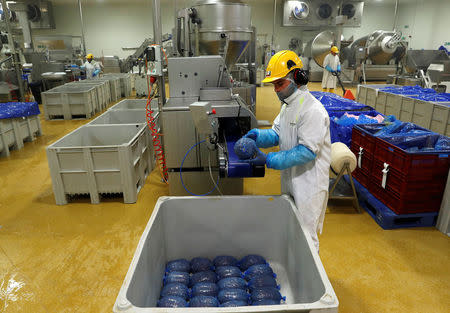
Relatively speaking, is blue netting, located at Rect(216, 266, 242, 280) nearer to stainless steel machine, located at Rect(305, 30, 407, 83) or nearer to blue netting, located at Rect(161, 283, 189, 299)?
blue netting, located at Rect(161, 283, 189, 299)

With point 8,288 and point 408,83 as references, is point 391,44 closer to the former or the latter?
point 408,83

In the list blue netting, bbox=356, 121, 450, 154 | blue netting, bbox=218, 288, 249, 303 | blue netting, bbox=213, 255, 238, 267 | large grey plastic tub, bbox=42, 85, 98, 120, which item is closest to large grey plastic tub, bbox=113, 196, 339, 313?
blue netting, bbox=213, 255, 238, 267

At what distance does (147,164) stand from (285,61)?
2.75 metres

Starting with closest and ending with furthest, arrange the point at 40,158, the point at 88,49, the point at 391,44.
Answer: the point at 40,158, the point at 391,44, the point at 88,49

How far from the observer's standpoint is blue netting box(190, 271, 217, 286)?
1802 millimetres

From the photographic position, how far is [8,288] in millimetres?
2092

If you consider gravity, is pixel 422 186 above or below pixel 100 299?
above

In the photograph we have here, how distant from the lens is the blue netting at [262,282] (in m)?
1.74

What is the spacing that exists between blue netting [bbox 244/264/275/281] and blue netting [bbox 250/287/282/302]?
0.14 meters

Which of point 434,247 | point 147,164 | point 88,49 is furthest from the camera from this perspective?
point 88,49

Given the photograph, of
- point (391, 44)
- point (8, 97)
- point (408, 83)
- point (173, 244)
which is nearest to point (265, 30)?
point (391, 44)

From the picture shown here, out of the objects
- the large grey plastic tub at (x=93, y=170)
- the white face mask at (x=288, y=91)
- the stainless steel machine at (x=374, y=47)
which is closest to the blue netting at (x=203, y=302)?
the white face mask at (x=288, y=91)

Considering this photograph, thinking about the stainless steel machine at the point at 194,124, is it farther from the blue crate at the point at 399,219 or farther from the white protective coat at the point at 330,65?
the white protective coat at the point at 330,65

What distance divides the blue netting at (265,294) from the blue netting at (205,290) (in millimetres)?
215
